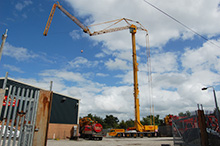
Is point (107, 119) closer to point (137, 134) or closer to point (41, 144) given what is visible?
point (137, 134)

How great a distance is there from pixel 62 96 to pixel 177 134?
2226cm

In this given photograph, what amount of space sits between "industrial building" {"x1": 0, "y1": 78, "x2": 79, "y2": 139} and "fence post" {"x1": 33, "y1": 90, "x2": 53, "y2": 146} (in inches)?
864

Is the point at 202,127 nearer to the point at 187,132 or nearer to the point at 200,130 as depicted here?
the point at 200,130

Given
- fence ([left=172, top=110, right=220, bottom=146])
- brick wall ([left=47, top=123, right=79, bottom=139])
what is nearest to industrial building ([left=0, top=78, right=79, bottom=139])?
brick wall ([left=47, top=123, right=79, bottom=139])

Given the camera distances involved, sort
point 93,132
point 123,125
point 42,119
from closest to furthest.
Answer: point 42,119
point 93,132
point 123,125

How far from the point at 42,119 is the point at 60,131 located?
2412 cm

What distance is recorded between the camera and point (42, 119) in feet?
19.4

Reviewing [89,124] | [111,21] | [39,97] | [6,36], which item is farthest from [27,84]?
[111,21]

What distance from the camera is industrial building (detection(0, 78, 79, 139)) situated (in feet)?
88.1

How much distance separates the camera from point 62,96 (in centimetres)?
2948

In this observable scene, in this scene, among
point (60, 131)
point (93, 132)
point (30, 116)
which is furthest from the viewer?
point (60, 131)

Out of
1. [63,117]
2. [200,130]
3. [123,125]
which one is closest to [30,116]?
[200,130]

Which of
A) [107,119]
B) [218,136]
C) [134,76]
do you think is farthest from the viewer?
[107,119]

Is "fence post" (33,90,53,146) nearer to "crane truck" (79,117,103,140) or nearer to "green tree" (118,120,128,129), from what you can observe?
"crane truck" (79,117,103,140)
